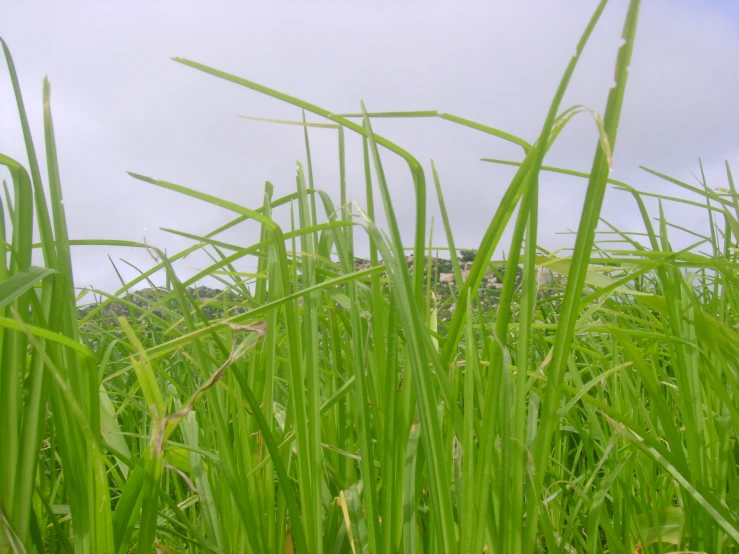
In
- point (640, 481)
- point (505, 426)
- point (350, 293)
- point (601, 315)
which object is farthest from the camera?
point (601, 315)

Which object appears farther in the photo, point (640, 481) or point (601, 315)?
point (601, 315)

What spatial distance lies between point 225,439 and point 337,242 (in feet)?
0.92

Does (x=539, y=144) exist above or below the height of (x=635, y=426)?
above

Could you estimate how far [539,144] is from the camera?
489mm

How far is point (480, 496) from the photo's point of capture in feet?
1.82

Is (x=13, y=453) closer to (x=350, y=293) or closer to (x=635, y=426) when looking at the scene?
(x=350, y=293)

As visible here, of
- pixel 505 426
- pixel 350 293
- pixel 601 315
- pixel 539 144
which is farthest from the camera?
pixel 601 315

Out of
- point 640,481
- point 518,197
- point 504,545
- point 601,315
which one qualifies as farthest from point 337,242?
point 601,315

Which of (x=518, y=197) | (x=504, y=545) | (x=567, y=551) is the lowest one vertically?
(x=567, y=551)

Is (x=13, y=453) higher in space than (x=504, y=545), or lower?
higher

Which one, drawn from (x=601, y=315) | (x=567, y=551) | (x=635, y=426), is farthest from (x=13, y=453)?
(x=601, y=315)

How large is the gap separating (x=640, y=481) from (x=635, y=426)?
Answer: 0.27 m

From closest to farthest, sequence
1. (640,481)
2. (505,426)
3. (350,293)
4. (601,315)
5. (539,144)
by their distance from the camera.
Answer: (539,144) < (505,426) < (350,293) < (640,481) < (601,315)

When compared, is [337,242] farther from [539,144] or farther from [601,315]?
[601,315]
